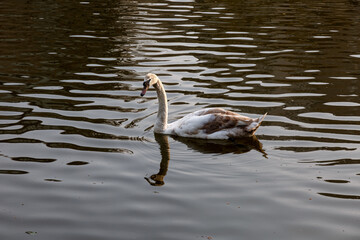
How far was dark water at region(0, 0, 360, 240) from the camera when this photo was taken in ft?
26.7

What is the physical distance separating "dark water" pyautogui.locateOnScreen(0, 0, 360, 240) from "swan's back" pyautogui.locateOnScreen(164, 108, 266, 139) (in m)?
0.21

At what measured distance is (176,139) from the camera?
11438 mm

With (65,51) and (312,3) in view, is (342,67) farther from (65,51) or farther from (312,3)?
(312,3)

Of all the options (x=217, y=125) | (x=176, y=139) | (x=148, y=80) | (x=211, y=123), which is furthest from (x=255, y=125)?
(x=148, y=80)

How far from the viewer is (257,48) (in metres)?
17.8

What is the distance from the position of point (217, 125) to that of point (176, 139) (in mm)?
821

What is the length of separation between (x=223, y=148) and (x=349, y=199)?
2808 millimetres

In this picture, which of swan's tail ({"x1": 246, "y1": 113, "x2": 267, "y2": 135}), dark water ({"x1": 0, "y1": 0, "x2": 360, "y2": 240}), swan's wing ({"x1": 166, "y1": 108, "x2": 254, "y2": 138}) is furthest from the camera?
swan's wing ({"x1": 166, "y1": 108, "x2": 254, "y2": 138})

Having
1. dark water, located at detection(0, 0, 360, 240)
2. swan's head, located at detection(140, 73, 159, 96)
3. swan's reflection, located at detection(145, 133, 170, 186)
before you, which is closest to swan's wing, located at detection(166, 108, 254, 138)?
dark water, located at detection(0, 0, 360, 240)

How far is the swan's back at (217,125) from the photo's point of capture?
436 inches

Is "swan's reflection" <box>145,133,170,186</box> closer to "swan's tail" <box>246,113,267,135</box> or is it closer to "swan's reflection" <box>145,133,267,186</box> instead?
"swan's reflection" <box>145,133,267,186</box>

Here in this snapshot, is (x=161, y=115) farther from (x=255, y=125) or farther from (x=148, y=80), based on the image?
(x=255, y=125)

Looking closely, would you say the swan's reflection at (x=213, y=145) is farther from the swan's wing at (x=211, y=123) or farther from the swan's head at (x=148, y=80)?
the swan's head at (x=148, y=80)

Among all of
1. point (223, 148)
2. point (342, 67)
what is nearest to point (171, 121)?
point (223, 148)
